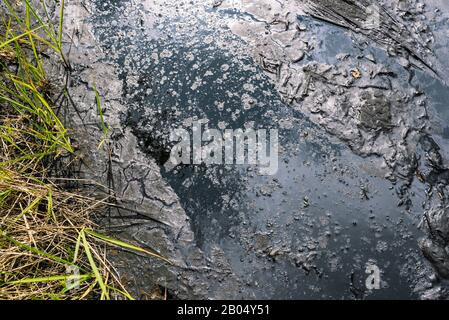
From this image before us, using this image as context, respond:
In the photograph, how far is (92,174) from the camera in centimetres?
179

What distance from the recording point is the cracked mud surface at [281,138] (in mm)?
1602

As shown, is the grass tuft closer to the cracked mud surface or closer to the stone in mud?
the cracked mud surface

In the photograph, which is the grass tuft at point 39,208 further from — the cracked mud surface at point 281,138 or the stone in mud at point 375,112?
the stone in mud at point 375,112

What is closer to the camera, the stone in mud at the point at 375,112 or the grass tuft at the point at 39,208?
the grass tuft at the point at 39,208

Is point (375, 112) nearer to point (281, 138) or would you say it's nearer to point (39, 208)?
point (281, 138)

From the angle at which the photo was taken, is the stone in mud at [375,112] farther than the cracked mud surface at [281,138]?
Yes

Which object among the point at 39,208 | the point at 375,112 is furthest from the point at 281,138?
the point at 39,208

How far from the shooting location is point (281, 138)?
5.83ft

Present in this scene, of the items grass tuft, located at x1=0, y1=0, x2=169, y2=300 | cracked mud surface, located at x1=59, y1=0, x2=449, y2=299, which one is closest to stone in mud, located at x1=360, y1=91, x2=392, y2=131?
cracked mud surface, located at x1=59, y1=0, x2=449, y2=299

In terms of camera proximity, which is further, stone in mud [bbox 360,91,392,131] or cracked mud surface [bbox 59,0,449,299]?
stone in mud [bbox 360,91,392,131]

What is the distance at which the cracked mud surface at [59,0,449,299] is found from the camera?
1602 mm

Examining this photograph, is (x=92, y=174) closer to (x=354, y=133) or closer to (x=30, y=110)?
(x=30, y=110)

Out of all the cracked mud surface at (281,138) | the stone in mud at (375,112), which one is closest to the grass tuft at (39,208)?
the cracked mud surface at (281,138)
